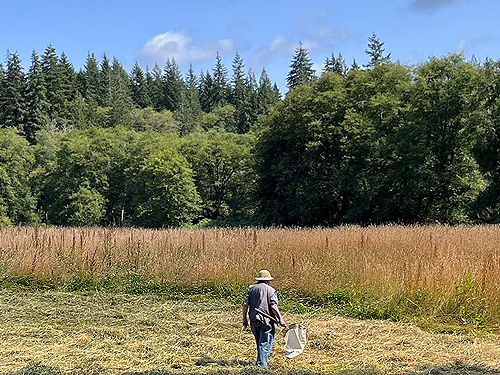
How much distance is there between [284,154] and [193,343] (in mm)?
29367

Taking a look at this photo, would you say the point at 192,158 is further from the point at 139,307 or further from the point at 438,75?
the point at 139,307

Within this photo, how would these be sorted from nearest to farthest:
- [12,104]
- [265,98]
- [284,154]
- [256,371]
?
1. [256,371]
2. [284,154]
3. [12,104]
4. [265,98]

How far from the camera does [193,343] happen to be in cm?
670

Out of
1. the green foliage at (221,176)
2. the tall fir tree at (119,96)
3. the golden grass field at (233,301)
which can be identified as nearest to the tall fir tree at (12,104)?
the tall fir tree at (119,96)

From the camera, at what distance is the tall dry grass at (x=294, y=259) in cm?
845

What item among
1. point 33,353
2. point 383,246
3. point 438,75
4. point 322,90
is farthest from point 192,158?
point 33,353

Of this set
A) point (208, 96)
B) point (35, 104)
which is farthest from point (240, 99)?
point (35, 104)

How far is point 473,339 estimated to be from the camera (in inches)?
277

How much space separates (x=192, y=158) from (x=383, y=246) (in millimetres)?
40778

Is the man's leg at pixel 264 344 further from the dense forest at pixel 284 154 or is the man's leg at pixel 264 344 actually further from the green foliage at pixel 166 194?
the green foliage at pixel 166 194

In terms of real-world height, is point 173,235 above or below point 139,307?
above

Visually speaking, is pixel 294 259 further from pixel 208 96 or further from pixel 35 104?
pixel 208 96

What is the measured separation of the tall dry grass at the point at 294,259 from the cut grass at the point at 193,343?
3.31 ft

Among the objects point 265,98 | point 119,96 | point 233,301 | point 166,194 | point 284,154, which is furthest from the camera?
point 119,96
